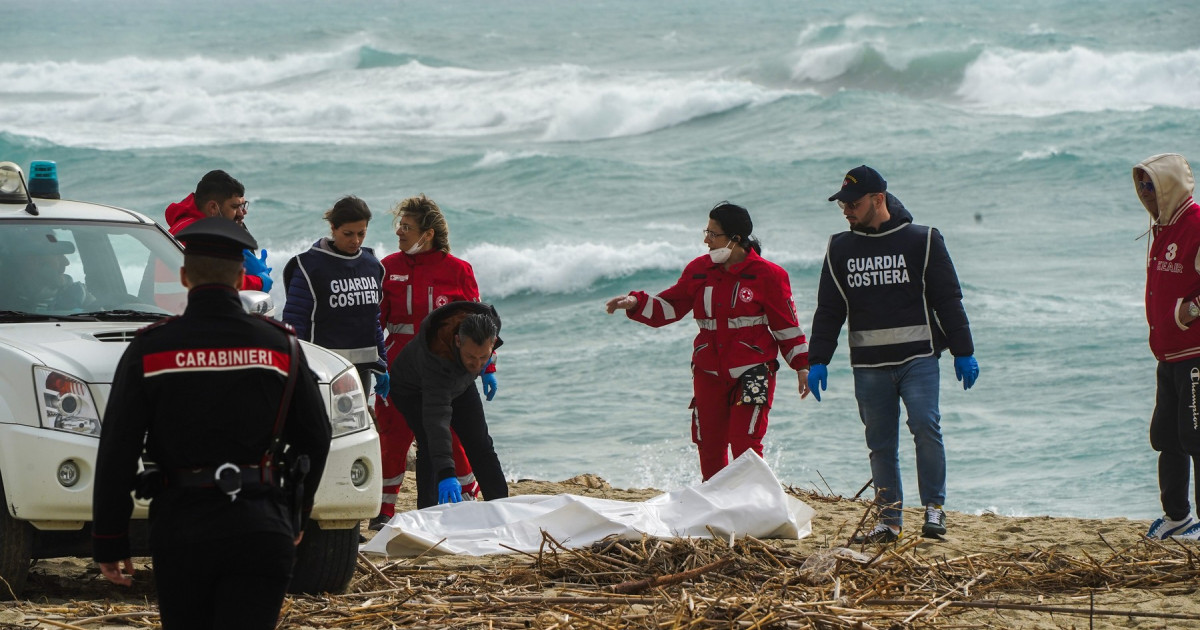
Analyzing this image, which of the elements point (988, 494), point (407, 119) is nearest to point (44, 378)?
point (988, 494)

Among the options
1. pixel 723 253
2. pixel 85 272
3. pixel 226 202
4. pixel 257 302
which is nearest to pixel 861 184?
pixel 723 253

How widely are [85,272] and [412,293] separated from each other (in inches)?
72.4

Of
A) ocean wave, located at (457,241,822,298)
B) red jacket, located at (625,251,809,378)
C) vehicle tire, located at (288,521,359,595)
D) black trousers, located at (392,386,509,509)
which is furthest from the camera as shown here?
ocean wave, located at (457,241,822,298)

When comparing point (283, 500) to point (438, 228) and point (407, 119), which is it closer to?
point (438, 228)

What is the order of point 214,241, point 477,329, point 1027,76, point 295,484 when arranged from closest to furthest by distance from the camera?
1. point 214,241
2. point 295,484
3. point 477,329
4. point 1027,76

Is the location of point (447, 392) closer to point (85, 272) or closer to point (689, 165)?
point (85, 272)

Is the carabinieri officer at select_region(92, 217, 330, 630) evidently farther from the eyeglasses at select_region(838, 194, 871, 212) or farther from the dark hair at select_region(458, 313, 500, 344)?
the eyeglasses at select_region(838, 194, 871, 212)

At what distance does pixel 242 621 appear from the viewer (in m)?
3.34

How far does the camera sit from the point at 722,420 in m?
7.34

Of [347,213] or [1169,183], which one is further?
[347,213]

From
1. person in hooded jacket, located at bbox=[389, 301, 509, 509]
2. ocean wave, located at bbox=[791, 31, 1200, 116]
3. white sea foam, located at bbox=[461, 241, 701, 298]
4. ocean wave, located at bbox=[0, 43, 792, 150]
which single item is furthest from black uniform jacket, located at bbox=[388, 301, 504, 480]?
ocean wave, located at bbox=[0, 43, 792, 150]

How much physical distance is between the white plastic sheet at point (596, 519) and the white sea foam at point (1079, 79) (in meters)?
32.9

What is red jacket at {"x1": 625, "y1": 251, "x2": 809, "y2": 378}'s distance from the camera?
23.5 ft

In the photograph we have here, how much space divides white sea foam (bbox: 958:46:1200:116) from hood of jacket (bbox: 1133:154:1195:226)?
32.4 meters
